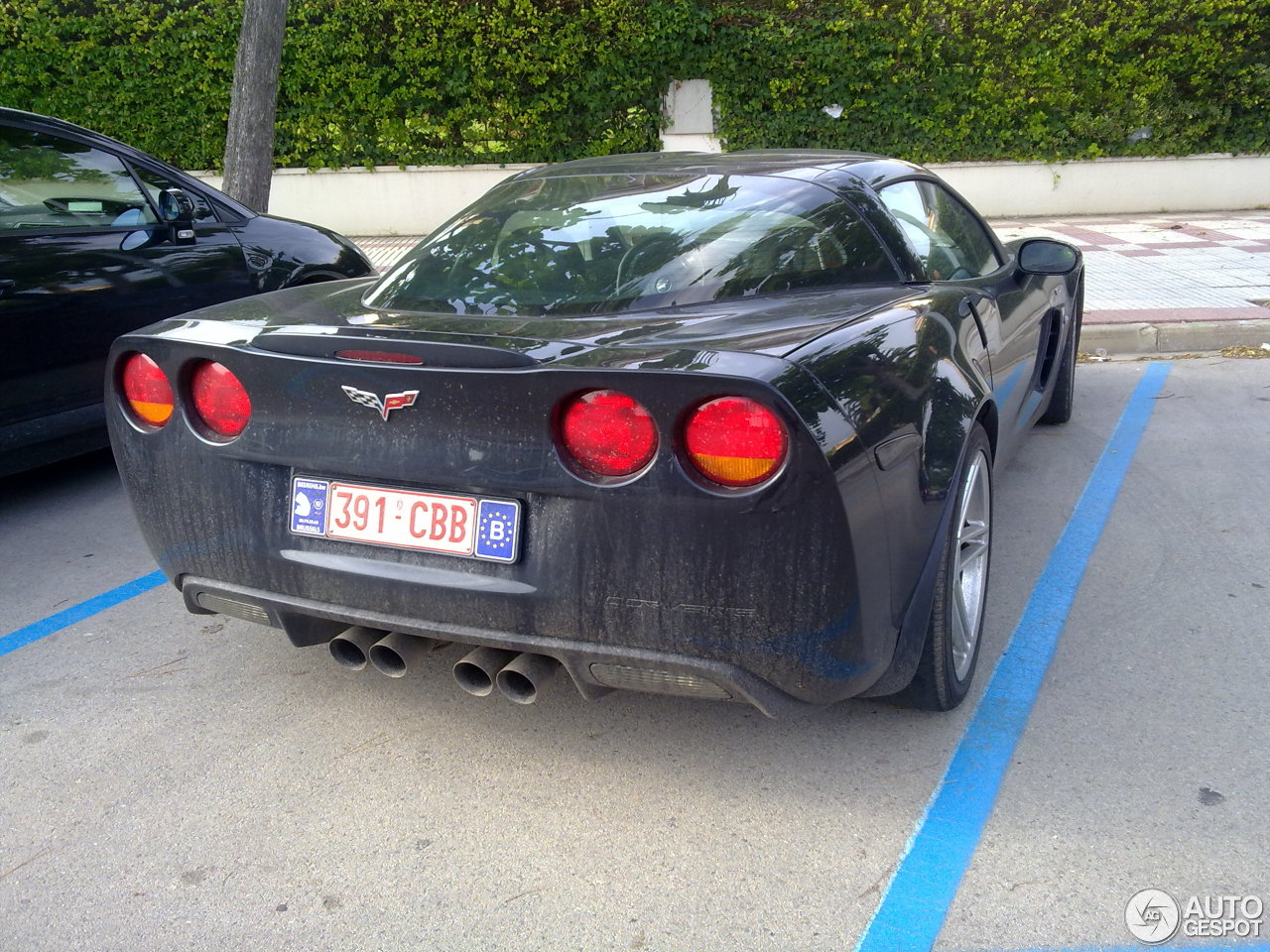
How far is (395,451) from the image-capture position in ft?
7.86

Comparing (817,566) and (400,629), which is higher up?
(817,566)

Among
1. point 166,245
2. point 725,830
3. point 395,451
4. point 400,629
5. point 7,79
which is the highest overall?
point 7,79

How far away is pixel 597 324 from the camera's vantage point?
2572 mm

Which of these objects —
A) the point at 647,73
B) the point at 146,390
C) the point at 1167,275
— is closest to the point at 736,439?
the point at 146,390

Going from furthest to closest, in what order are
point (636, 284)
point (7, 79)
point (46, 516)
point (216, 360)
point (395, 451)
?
point (7, 79) → point (46, 516) → point (636, 284) → point (216, 360) → point (395, 451)

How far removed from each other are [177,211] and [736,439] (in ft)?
12.7

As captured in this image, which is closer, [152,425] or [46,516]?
[152,425]

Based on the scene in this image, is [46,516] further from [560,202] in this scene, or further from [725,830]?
[725,830]

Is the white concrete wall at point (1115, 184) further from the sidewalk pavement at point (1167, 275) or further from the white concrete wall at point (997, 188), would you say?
the sidewalk pavement at point (1167, 275)

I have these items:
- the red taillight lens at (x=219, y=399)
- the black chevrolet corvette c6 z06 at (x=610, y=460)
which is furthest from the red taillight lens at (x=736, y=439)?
the red taillight lens at (x=219, y=399)

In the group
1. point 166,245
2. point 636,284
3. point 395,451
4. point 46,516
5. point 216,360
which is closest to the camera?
point 395,451

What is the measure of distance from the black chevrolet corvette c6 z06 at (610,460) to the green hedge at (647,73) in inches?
409

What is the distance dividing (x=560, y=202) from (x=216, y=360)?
1236mm

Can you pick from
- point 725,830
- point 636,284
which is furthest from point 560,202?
point 725,830
